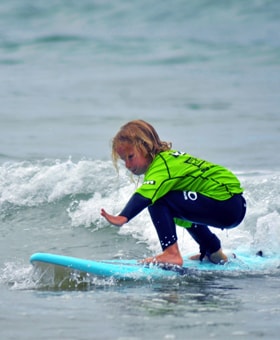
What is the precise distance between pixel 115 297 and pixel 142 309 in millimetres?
386

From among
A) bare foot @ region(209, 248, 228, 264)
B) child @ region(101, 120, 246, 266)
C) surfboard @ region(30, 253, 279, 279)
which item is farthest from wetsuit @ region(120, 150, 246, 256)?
bare foot @ region(209, 248, 228, 264)

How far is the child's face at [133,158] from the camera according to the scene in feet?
18.2

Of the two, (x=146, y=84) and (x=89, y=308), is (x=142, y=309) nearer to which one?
(x=89, y=308)

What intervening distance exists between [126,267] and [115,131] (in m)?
7.54

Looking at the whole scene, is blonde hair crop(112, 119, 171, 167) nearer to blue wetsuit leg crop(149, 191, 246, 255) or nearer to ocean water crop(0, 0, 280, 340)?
blue wetsuit leg crop(149, 191, 246, 255)

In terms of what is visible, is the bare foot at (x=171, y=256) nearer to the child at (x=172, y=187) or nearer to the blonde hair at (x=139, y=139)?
the child at (x=172, y=187)

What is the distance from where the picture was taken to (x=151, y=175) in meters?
5.50

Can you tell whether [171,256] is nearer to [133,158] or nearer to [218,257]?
[218,257]

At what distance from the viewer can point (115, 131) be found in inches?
512

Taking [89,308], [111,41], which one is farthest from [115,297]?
[111,41]

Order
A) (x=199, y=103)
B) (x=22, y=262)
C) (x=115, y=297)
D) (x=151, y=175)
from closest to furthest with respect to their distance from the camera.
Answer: (x=115, y=297) < (x=151, y=175) < (x=22, y=262) < (x=199, y=103)

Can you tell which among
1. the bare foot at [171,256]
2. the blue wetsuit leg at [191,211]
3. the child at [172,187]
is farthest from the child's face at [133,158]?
the bare foot at [171,256]

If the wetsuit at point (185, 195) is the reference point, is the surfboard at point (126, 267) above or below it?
below

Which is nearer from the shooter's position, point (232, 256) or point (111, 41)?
point (232, 256)
